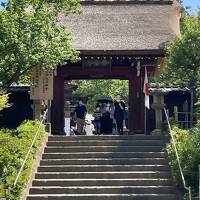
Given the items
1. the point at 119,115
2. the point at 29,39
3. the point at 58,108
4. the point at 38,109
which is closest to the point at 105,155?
the point at 38,109

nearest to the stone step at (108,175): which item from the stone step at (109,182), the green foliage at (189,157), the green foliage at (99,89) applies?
the stone step at (109,182)

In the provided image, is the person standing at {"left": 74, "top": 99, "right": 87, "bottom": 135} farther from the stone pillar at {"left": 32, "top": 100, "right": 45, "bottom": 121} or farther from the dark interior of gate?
the stone pillar at {"left": 32, "top": 100, "right": 45, "bottom": 121}

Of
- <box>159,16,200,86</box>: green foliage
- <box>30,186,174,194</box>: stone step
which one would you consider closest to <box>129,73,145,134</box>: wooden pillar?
<box>159,16,200,86</box>: green foliage

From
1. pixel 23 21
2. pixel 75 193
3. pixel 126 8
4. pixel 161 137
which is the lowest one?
pixel 75 193

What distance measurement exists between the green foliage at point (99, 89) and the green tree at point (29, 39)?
82.2ft

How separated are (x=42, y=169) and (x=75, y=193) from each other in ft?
5.64

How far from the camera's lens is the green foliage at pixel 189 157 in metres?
14.1

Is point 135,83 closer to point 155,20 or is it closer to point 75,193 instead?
point 155,20

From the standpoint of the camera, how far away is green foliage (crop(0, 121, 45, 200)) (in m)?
13.7

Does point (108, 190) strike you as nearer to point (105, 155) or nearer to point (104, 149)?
point (105, 155)

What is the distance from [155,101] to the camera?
63.7 ft

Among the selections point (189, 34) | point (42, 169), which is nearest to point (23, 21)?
point (42, 169)

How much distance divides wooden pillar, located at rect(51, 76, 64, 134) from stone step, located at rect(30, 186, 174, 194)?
6918 mm

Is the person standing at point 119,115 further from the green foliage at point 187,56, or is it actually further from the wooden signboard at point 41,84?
the green foliage at point 187,56
